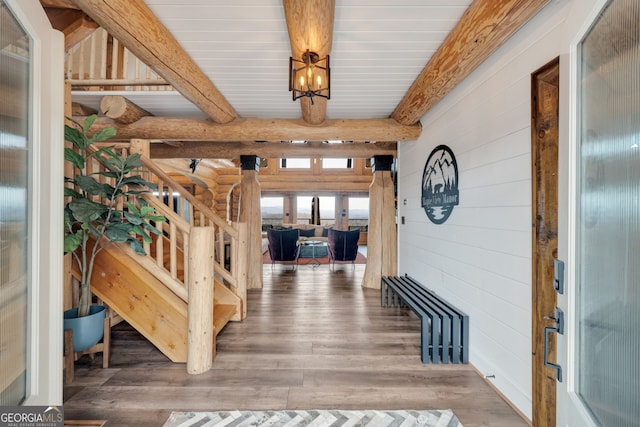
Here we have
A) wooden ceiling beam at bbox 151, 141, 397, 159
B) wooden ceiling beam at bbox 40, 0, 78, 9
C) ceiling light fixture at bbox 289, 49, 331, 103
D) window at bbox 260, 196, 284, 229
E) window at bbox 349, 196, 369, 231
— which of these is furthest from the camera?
window at bbox 260, 196, 284, 229

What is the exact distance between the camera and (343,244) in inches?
243

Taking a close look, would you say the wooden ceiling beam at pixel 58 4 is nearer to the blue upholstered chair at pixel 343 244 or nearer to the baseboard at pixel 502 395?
the baseboard at pixel 502 395

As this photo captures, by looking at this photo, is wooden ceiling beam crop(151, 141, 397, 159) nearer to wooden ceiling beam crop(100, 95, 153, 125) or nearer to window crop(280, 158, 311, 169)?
wooden ceiling beam crop(100, 95, 153, 125)

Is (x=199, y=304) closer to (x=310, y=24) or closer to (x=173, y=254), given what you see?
(x=173, y=254)

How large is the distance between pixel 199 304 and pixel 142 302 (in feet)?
2.00

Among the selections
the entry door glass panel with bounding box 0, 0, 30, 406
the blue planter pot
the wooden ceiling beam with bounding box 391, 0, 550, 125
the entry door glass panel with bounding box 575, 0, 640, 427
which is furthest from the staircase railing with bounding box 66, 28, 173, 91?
the entry door glass panel with bounding box 575, 0, 640, 427

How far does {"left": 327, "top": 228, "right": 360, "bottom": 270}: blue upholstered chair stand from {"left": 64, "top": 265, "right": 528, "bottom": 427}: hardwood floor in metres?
2.81

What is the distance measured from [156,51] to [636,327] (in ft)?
8.95

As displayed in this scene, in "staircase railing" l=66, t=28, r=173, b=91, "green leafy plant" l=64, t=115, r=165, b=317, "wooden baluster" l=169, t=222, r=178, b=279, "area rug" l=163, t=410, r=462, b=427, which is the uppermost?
"staircase railing" l=66, t=28, r=173, b=91

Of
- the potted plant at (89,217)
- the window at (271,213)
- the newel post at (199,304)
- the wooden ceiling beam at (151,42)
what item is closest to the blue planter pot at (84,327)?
the potted plant at (89,217)

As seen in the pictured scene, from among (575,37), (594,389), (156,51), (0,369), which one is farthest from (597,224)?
(156,51)

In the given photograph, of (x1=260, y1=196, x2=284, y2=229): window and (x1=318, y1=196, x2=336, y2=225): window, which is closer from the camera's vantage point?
(x1=318, y1=196, x2=336, y2=225): window

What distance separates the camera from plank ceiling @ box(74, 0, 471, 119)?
5.85 ft

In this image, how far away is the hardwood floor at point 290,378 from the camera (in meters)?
1.92
